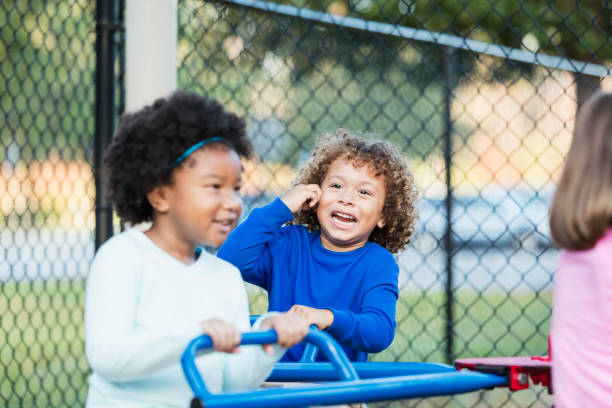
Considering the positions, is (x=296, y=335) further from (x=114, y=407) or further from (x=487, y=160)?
(x=487, y=160)

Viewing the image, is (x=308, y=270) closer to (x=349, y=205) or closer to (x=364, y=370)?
(x=349, y=205)

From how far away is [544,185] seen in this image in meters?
4.58

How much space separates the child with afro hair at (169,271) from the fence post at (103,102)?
41.7 inches

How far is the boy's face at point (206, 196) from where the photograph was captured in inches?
63.1

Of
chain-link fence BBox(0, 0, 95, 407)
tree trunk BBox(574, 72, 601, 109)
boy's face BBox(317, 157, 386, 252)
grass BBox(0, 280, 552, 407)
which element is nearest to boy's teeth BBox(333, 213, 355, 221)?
boy's face BBox(317, 157, 386, 252)

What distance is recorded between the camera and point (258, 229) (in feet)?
7.45

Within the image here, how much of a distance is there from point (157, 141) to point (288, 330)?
0.48 metres

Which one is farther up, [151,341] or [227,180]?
[227,180]

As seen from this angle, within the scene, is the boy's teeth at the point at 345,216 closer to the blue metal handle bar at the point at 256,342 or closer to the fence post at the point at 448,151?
the blue metal handle bar at the point at 256,342

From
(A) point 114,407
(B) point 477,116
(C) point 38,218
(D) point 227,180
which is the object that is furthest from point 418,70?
(C) point 38,218

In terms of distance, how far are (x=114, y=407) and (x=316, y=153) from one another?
125cm

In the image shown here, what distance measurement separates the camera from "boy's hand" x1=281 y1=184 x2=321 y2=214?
231 cm

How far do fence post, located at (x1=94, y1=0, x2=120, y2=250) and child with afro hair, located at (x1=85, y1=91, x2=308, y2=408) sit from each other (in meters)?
1.06

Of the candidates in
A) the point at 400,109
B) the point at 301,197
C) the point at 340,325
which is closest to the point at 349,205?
the point at 301,197
